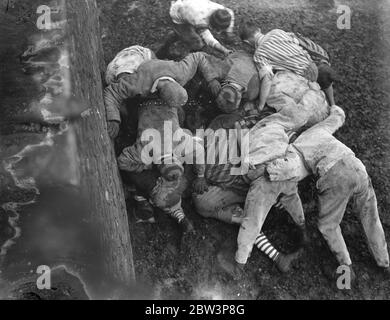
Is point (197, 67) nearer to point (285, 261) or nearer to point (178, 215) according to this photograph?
point (178, 215)

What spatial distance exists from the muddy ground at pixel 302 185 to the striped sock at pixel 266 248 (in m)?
0.05

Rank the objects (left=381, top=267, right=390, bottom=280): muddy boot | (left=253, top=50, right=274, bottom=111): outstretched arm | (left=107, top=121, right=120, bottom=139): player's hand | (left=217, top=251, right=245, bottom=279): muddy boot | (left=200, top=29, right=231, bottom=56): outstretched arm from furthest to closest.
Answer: (left=200, top=29, right=231, bottom=56): outstretched arm < (left=253, top=50, right=274, bottom=111): outstretched arm < (left=381, top=267, right=390, bottom=280): muddy boot < (left=217, top=251, right=245, bottom=279): muddy boot < (left=107, top=121, right=120, bottom=139): player's hand

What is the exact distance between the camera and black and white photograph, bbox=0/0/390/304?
345 centimetres

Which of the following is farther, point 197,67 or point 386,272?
point 197,67

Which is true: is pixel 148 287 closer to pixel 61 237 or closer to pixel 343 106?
pixel 61 237

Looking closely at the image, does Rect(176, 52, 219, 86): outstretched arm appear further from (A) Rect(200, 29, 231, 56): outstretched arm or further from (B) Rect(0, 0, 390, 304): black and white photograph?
(A) Rect(200, 29, 231, 56): outstretched arm

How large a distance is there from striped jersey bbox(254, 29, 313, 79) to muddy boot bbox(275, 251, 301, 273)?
51.7 inches

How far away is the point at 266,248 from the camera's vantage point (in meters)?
4.32

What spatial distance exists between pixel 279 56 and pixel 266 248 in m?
1.43

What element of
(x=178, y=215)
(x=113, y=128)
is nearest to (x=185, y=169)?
(x=178, y=215)

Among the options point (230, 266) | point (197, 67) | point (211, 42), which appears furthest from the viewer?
point (211, 42)

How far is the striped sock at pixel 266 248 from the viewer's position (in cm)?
432

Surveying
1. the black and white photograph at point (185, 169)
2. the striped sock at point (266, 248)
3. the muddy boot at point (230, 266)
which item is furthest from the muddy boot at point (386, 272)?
the muddy boot at point (230, 266)

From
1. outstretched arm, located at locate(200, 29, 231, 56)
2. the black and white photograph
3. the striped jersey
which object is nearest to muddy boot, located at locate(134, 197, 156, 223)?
the black and white photograph
